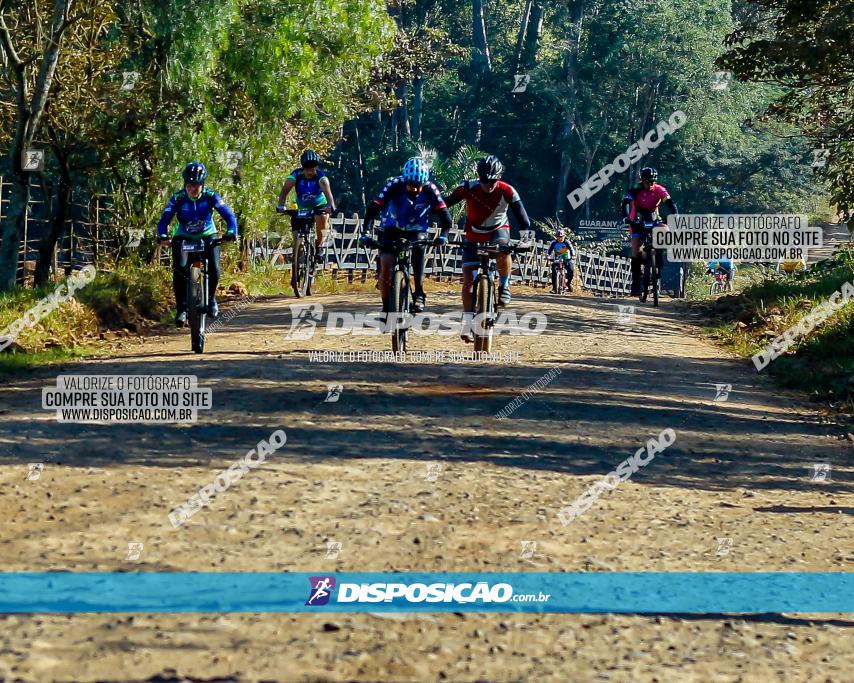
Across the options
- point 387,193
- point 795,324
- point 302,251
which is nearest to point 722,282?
point 302,251

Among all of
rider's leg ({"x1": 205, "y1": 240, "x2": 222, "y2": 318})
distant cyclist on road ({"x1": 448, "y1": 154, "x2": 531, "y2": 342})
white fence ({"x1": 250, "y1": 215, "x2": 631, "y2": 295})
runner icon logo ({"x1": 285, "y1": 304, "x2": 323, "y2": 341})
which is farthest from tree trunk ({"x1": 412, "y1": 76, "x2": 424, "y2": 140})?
rider's leg ({"x1": 205, "y1": 240, "x2": 222, "y2": 318})

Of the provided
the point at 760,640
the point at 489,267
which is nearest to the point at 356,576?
the point at 760,640

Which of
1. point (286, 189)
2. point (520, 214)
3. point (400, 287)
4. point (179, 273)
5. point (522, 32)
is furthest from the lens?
point (522, 32)

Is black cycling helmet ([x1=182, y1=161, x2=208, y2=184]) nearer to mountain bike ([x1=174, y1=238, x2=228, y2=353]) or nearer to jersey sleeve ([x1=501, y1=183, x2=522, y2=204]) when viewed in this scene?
mountain bike ([x1=174, y1=238, x2=228, y2=353])

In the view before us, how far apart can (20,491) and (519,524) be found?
9.12 ft

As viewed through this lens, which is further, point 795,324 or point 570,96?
point 570,96

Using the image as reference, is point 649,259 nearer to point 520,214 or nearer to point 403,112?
point 520,214

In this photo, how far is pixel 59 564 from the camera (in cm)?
600

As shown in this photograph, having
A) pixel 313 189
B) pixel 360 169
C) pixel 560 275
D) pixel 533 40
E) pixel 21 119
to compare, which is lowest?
pixel 560 275

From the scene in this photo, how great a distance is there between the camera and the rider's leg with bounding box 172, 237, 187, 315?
13508mm

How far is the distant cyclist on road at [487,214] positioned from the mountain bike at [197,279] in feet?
8.33

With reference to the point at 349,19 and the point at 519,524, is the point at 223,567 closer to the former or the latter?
the point at 519,524

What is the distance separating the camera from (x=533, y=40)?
218 ft

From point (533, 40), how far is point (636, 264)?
46147 millimetres
